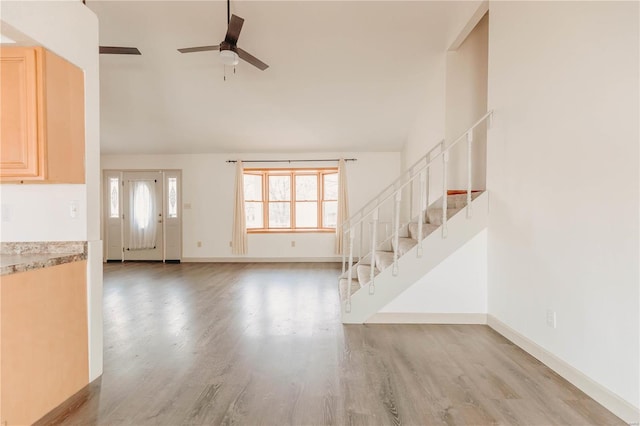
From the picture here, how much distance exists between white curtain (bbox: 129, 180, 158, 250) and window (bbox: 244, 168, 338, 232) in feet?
7.12

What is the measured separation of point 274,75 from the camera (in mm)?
5215

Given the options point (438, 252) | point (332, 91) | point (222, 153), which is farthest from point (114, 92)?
point (438, 252)

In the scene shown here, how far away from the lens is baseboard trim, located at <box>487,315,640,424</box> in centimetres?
183

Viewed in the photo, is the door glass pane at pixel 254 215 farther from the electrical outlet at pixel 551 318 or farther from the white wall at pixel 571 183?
the electrical outlet at pixel 551 318

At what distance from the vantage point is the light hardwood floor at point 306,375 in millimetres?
1884

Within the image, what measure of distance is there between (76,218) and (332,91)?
170 inches

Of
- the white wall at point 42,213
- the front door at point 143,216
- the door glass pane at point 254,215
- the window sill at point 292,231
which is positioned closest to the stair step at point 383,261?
the white wall at point 42,213

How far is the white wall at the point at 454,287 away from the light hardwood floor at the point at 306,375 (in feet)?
0.66

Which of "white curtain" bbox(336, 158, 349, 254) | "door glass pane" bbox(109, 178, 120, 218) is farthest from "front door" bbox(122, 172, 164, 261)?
"white curtain" bbox(336, 158, 349, 254)

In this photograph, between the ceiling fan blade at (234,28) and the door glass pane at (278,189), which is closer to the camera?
the ceiling fan blade at (234,28)

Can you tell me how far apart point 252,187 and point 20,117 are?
6.02 meters

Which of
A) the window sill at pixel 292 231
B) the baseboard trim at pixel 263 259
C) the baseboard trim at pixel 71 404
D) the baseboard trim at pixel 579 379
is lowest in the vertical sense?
the baseboard trim at pixel 263 259

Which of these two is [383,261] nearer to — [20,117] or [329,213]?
[20,117]

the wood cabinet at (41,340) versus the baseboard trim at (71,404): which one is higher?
the wood cabinet at (41,340)
